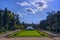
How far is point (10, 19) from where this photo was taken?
70.0 metres

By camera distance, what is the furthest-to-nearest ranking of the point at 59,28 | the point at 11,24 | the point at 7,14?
the point at 11,24 → the point at 7,14 → the point at 59,28

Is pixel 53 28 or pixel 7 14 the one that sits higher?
pixel 7 14

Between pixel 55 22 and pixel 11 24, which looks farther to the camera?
pixel 11 24

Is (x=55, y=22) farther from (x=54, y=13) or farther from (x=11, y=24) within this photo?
(x=11, y=24)

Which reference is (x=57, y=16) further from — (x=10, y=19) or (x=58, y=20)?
(x=10, y=19)

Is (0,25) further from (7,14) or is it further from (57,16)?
(57,16)

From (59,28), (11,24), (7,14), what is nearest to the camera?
(59,28)

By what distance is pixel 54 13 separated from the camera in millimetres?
65000

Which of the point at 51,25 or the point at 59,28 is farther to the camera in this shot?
the point at 51,25

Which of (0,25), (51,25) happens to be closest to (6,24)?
(0,25)

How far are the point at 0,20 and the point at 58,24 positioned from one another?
2211 cm

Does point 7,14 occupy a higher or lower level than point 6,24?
higher

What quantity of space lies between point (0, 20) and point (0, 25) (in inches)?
81.3

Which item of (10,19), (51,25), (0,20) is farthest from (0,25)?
(51,25)
